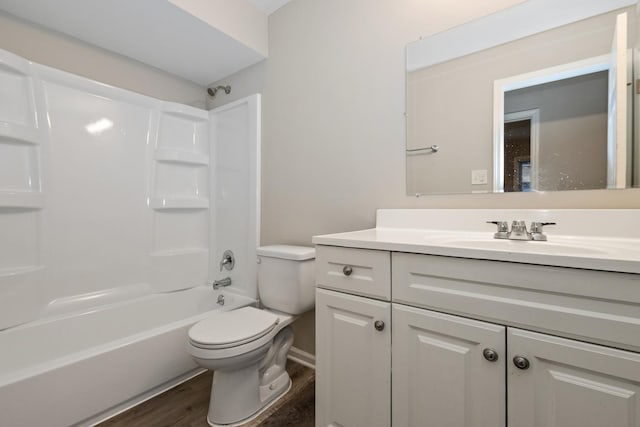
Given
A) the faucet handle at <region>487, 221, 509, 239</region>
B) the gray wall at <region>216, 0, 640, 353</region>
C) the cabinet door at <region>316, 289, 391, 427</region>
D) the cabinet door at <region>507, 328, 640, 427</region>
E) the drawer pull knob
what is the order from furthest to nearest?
the gray wall at <region>216, 0, 640, 353</region>
the faucet handle at <region>487, 221, 509, 239</region>
the cabinet door at <region>316, 289, 391, 427</region>
the drawer pull knob
the cabinet door at <region>507, 328, 640, 427</region>

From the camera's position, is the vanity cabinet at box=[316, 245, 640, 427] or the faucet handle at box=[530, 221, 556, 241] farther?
the faucet handle at box=[530, 221, 556, 241]

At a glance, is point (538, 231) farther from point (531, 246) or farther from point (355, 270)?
point (355, 270)

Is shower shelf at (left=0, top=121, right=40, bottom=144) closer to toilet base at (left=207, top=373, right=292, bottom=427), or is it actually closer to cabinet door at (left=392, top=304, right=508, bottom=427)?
toilet base at (left=207, top=373, right=292, bottom=427)

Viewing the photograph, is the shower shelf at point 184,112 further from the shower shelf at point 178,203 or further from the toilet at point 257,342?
the toilet at point 257,342

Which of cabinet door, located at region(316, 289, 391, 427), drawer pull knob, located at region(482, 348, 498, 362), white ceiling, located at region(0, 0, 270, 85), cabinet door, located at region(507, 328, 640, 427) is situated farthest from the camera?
white ceiling, located at region(0, 0, 270, 85)

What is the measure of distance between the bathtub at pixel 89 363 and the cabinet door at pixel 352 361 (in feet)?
3.03

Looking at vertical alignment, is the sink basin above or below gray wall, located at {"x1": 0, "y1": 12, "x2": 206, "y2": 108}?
below

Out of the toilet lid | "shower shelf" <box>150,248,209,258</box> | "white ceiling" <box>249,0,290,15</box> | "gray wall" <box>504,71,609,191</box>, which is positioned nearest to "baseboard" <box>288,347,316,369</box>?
the toilet lid

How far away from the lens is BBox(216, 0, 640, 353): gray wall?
4.64 feet

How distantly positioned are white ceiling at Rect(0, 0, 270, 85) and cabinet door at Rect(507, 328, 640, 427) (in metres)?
2.14

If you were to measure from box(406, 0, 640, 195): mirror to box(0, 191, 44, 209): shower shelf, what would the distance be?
207cm

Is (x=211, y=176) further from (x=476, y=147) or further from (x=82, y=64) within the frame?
(x=476, y=147)

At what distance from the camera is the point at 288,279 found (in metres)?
1.62

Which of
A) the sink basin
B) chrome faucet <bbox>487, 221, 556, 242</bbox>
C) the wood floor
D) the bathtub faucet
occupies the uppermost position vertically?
chrome faucet <bbox>487, 221, 556, 242</bbox>
